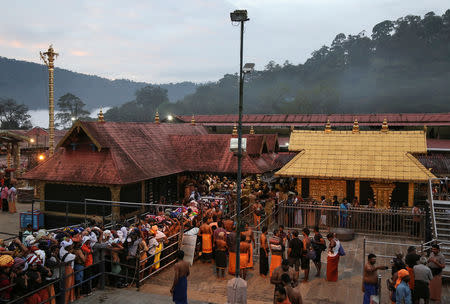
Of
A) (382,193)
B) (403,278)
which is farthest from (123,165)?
(403,278)

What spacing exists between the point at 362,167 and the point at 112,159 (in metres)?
12.2

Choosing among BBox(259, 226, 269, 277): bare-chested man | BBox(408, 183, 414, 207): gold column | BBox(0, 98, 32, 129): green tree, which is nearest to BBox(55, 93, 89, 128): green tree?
BBox(0, 98, 32, 129): green tree

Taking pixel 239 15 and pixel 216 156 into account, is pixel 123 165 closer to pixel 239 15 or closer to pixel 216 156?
pixel 216 156

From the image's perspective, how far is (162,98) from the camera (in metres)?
121

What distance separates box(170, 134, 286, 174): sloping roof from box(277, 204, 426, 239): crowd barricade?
4053 mm

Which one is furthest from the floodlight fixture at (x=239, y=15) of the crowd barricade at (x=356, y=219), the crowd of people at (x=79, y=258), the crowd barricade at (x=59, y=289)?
the crowd barricade at (x=356, y=219)

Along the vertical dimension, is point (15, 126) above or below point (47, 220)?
above

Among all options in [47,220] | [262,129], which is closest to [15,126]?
[262,129]

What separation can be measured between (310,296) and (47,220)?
45.5 ft

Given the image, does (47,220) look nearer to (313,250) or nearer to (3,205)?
(3,205)

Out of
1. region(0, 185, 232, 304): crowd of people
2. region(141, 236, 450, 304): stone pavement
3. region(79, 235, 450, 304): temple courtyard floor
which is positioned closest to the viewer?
region(0, 185, 232, 304): crowd of people

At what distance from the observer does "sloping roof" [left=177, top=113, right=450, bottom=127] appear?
36.2 m

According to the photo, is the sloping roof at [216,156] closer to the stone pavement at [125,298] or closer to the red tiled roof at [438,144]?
the stone pavement at [125,298]

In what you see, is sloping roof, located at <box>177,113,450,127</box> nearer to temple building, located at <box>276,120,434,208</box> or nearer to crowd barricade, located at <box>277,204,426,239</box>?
temple building, located at <box>276,120,434,208</box>
